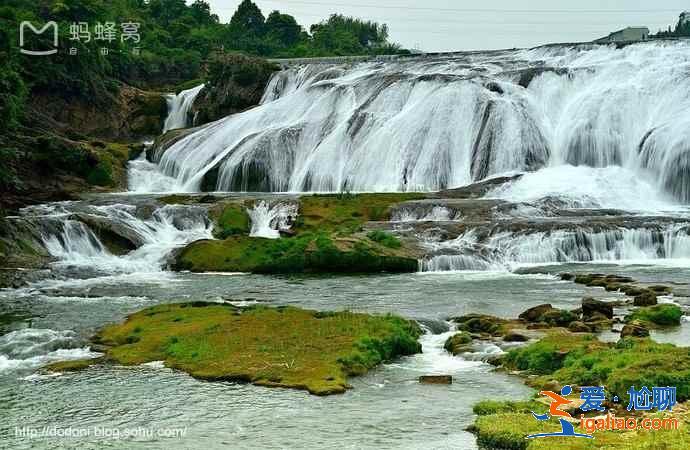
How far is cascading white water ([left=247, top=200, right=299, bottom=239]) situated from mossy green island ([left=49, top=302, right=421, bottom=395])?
1585 centimetres

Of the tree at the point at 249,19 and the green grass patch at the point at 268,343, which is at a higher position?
the tree at the point at 249,19

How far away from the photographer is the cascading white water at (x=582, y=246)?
111ft

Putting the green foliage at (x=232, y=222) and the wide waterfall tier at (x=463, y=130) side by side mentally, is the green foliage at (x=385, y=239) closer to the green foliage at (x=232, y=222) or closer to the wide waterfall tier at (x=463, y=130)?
the green foliage at (x=232, y=222)

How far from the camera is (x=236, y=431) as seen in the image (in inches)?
556

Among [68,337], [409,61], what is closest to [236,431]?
[68,337]

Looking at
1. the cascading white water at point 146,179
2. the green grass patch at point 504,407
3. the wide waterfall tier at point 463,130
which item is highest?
the wide waterfall tier at point 463,130

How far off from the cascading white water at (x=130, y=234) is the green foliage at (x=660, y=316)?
19.0 metres

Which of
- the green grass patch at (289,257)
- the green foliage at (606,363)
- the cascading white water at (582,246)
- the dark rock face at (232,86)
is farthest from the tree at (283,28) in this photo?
the green foliage at (606,363)

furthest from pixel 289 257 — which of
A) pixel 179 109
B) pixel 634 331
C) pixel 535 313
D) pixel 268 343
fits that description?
pixel 179 109

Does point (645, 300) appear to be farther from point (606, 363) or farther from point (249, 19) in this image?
point (249, 19)

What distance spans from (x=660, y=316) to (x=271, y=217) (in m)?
21.6

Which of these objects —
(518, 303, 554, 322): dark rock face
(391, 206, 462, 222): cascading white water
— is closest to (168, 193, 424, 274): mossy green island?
(391, 206, 462, 222): cascading white water

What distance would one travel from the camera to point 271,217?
40062 millimetres

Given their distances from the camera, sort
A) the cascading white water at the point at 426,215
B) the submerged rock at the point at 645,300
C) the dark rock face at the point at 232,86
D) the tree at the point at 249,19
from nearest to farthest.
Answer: the submerged rock at the point at 645,300, the cascading white water at the point at 426,215, the dark rock face at the point at 232,86, the tree at the point at 249,19
